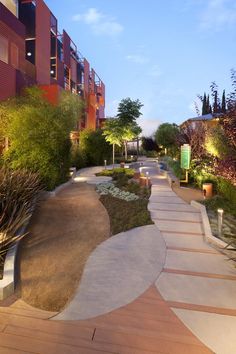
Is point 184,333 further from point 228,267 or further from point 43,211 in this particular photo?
point 43,211

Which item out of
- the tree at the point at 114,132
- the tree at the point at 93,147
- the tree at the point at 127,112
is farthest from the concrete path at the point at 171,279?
the tree at the point at 93,147

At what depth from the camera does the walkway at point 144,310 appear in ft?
11.0

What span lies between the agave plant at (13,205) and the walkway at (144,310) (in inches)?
64.2

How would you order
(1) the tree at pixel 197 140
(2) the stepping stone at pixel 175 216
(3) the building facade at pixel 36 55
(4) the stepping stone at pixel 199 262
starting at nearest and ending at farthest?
(4) the stepping stone at pixel 199 262
(2) the stepping stone at pixel 175 216
(1) the tree at pixel 197 140
(3) the building facade at pixel 36 55

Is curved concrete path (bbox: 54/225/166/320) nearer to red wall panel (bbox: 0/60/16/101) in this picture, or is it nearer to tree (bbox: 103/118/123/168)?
red wall panel (bbox: 0/60/16/101)

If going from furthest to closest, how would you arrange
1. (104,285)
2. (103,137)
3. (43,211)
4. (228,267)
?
(103,137) → (43,211) → (228,267) → (104,285)

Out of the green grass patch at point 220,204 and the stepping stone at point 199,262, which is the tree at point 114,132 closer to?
the green grass patch at point 220,204

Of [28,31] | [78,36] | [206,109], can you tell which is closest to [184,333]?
[28,31]

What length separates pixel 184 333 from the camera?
11.7 feet

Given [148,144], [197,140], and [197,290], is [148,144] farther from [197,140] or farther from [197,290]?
[197,290]

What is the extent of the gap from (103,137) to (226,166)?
1627cm

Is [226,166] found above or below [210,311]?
above

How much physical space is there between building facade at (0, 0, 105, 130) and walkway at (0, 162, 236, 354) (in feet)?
39.6

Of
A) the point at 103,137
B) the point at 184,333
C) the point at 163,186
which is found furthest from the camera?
the point at 103,137
